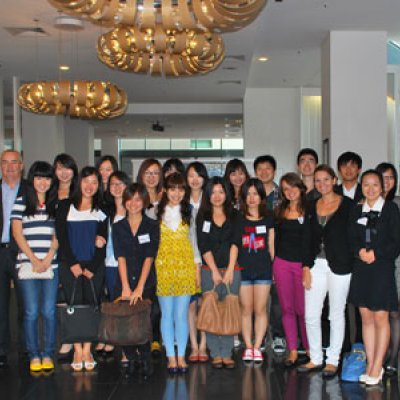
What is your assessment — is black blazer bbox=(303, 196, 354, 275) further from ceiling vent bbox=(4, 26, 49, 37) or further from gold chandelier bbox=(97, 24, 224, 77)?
ceiling vent bbox=(4, 26, 49, 37)

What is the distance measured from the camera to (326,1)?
310 inches

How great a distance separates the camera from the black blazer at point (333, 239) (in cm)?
423

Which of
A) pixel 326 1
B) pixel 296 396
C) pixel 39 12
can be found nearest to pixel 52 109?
pixel 39 12

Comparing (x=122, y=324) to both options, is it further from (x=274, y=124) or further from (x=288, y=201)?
(x=274, y=124)

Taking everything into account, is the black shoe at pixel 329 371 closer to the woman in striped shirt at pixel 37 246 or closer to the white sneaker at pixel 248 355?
the white sneaker at pixel 248 355

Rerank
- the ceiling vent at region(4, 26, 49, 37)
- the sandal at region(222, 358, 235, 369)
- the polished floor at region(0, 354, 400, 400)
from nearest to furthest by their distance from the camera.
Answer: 1. the polished floor at region(0, 354, 400, 400)
2. the sandal at region(222, 358, 235, 369)
3. the ceiling vent at region(4, 26, 49, 37)

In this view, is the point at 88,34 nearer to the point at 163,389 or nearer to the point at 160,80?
the point at 160,80

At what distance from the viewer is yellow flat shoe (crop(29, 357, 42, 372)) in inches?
178

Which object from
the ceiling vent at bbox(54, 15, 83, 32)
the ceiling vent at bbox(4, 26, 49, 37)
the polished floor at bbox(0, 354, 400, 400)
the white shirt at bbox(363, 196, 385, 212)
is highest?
the ceiling vent at bbox(4, 26, 49, 37)

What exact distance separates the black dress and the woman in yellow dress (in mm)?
1272

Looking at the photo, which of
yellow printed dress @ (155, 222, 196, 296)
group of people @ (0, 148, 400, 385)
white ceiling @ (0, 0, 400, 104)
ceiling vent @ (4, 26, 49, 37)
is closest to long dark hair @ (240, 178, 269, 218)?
group of people @ (0, 148, 400, 385)

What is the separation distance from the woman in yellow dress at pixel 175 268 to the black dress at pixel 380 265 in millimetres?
1272

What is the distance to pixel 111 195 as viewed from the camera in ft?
15.3

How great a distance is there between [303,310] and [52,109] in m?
5.31
